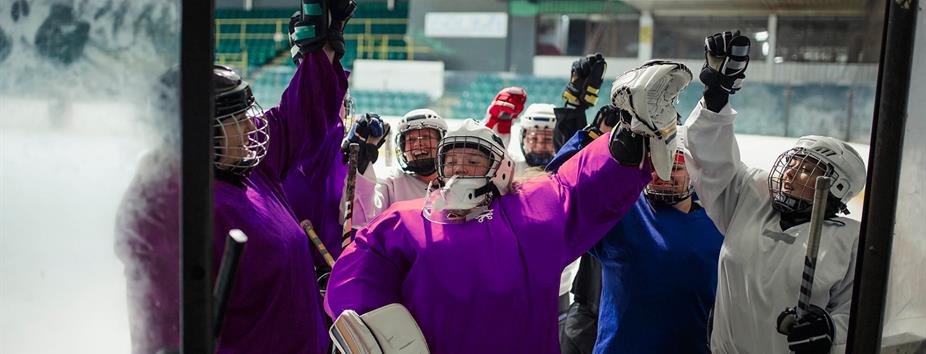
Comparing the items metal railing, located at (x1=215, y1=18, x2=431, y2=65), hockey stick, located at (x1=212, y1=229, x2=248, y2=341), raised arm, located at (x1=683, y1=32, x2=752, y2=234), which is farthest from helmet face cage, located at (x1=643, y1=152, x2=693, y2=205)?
metal railing, located at (x1=215, y1=18, x2=431, y2=65)

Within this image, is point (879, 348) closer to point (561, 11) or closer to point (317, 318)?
point (317, 318)

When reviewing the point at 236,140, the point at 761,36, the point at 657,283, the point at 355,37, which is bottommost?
the point at 657,283

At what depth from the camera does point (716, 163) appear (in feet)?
6.30

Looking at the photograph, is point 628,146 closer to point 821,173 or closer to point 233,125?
point 821,173

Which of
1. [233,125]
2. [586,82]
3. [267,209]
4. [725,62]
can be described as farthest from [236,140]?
[586,82]

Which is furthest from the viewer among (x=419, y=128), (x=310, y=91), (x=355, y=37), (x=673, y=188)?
(x=355, y=37)

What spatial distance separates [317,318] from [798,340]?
3.14 ft

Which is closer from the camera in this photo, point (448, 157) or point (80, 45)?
point (80, 45)

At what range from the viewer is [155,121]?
919 millimetres

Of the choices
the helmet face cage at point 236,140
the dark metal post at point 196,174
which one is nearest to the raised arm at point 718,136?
the helmet face cage at point 236,140

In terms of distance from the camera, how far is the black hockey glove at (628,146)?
1.56 m

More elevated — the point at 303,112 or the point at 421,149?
the point at 303,112

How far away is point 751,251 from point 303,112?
3.42ft

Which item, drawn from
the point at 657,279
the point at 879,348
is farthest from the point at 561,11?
the point at 879,348
